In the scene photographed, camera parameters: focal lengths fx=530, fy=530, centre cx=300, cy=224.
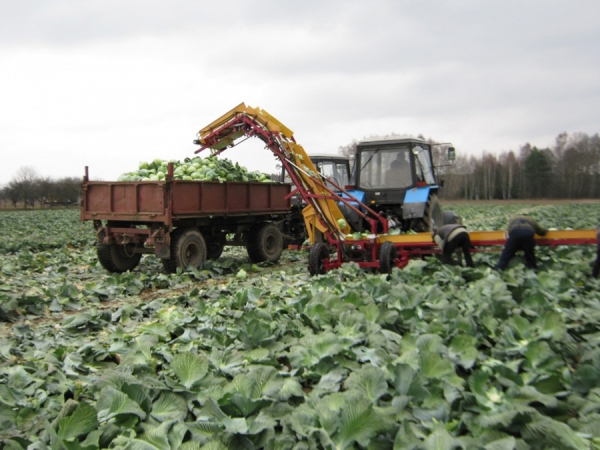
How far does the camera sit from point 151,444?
2.69 metres

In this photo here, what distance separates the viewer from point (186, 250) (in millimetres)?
9453

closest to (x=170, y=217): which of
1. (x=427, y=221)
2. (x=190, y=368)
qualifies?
(x=427, y=221)

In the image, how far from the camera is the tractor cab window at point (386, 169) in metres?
10.5

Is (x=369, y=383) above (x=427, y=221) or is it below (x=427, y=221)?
below

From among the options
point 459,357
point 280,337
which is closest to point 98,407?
point 280,337

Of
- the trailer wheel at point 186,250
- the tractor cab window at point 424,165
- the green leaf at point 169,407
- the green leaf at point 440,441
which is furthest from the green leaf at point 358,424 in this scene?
the tractor cab window at point 424,165

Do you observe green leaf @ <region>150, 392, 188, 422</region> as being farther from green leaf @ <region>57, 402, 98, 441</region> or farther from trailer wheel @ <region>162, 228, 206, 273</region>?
trailer wheel @ <region>162, 228, 206, 273</region>

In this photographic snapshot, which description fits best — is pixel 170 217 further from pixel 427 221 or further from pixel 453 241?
pixel 427 221

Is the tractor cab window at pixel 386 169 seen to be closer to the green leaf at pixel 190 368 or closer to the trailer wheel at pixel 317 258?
the trailer wheel at pixel 317 258

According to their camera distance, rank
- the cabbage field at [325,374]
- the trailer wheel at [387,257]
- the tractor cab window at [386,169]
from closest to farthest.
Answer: the cabbage field at [325,374] → the trailer wheel at [387,257] → the tractor cab window at [386,169]

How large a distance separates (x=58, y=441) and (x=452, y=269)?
5.27m

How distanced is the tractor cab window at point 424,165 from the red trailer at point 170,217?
2798mm

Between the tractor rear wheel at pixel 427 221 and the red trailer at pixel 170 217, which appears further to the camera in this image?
the tractor rear wheel at pixel 427 221

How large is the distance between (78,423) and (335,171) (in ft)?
37.3
